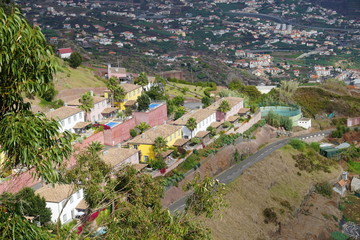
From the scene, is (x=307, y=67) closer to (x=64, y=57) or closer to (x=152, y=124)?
(x=64, y=57)

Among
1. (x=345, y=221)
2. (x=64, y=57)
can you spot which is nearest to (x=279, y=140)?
(x=345, y=221)

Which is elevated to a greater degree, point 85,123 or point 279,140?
point 85,123

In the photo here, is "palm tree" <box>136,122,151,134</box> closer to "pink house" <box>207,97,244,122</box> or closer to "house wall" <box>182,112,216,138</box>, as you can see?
"house wall" <box>182,112,216,138</box>

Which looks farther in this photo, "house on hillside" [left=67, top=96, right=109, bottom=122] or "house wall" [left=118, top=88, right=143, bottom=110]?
"house wall" [left=118, top=88, right=143, bottom=110]

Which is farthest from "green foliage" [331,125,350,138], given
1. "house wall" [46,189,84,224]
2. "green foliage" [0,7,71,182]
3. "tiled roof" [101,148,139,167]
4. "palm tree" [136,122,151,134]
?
"green foliage" [0,7,71,182]

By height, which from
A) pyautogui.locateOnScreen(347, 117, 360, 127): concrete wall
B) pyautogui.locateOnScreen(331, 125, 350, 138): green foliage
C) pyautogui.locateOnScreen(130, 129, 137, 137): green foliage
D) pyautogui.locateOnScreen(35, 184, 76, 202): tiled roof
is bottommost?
pyautogui.locateOnScreen(347, 117, 360, 127): concrete wall

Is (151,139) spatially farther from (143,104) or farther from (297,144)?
(297,144)
